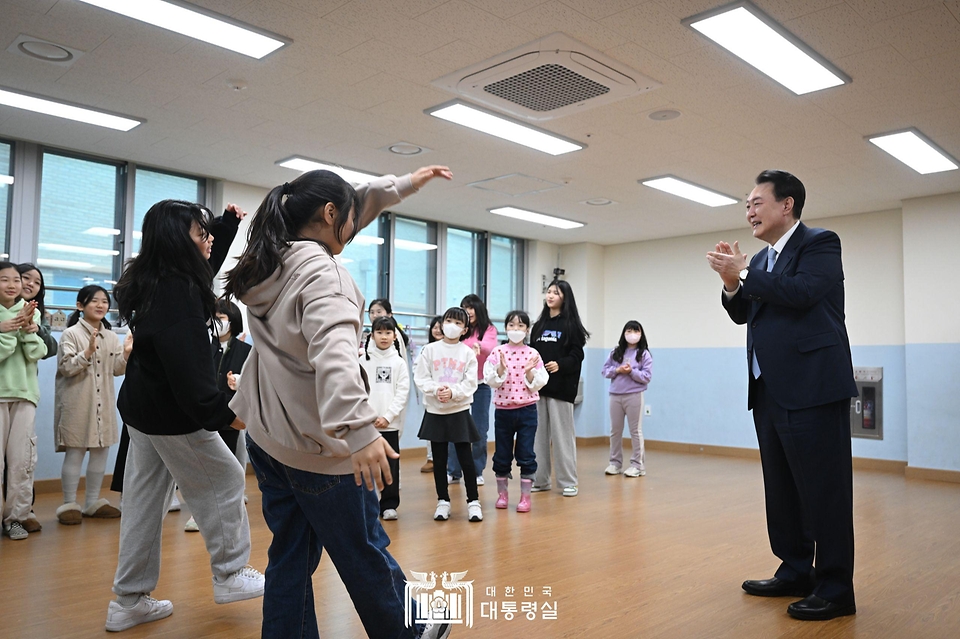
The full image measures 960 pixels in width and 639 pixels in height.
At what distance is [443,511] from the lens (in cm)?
454

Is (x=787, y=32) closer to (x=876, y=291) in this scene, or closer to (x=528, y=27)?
(x=528, y=27)

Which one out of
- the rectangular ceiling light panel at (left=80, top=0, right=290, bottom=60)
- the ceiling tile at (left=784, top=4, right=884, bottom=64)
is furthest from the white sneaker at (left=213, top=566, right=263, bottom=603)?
the ceiling tile at (left=784, top=4, right=884, bottom=64)

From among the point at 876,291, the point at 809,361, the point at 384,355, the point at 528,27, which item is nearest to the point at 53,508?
the point at 384,355

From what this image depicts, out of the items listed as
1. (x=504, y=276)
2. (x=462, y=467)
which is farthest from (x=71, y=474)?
(x=504, y=276)

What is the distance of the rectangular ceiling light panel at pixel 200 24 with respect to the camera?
3510 millimetres

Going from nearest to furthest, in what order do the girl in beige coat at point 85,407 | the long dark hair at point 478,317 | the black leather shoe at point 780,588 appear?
the black leather shoe at point 780,588
the girl in beige coat at point 85,407
the long dark hair at point 478,317

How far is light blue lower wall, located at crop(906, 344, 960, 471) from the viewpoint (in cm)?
707

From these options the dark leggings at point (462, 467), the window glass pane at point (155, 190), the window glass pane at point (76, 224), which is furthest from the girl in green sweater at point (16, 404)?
the dark leggings at point (462, 467)

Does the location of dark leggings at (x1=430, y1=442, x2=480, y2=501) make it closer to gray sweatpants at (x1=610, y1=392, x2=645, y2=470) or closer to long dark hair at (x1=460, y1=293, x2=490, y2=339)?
long dark hair at (x1=460, y1=293, x2=490, y2=339)

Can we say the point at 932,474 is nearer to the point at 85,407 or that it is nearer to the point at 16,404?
the point at 85,407

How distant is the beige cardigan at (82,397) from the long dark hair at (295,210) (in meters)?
3.47

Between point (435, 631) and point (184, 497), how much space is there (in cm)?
120

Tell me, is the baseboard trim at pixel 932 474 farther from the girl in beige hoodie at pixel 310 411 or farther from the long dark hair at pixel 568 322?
the girl in beige hoodie at pixel 310 411

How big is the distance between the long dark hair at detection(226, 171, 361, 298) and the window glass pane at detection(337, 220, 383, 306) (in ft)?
20.3
